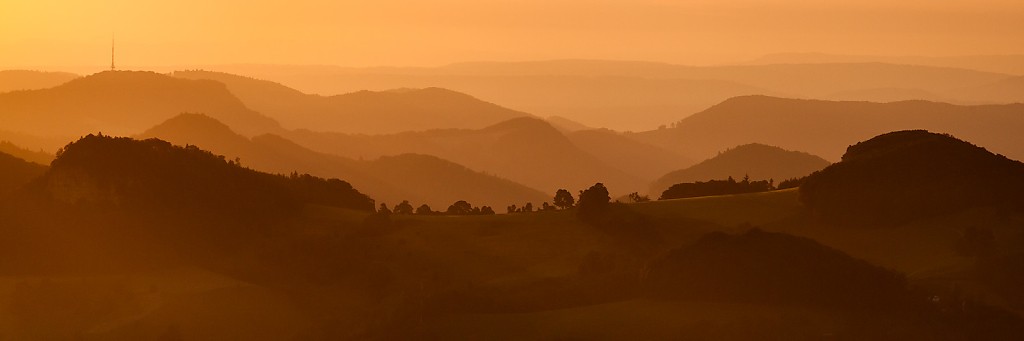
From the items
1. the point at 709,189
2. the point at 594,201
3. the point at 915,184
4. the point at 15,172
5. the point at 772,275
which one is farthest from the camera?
the point at 709,189

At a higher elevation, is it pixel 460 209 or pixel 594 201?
pixel 460 209

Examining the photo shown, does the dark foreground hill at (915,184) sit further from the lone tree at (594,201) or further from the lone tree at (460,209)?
the lone tree at (460,209)

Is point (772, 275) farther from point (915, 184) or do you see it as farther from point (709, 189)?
point (709, 189)

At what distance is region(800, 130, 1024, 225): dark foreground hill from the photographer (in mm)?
51969

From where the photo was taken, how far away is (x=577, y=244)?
181 ft

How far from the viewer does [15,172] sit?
227ft

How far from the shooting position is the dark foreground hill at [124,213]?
184 ft

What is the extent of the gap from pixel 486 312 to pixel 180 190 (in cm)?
2453

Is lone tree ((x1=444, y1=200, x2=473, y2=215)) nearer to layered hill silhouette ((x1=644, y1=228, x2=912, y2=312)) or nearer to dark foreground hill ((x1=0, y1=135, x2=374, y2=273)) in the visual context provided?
dark foreground hill ((x1=0, y1=135, x2=374, y2=273))

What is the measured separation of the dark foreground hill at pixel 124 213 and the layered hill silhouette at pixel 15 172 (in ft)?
33.3

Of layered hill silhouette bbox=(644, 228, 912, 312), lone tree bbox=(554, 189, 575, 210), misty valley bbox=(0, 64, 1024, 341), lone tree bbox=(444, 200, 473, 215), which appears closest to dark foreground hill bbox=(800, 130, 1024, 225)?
misty valley bbox=(0, 64, 1024, 341)

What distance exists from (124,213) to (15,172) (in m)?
17.3

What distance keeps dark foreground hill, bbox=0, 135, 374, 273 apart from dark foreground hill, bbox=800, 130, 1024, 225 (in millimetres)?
34401

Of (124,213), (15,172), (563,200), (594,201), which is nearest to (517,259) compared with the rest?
(594,201)
